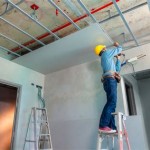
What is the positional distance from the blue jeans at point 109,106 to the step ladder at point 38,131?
1.77 m

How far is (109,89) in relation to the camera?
2.54m

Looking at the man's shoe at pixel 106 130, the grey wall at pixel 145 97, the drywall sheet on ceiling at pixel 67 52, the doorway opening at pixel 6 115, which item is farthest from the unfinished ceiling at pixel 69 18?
the man's shoe at pixel 106 130

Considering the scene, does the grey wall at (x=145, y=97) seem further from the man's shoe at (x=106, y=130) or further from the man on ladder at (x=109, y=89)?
the man's shoe at (x=106, y=130)

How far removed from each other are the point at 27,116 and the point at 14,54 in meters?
1.57

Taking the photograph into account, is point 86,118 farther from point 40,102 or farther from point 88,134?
point 40,102

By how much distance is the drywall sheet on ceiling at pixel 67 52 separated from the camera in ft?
9.43

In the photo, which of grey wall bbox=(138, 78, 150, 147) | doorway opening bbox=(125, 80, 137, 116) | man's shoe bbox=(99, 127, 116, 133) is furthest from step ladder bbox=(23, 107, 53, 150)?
grey wall bbox=(138, 78, 150, 147)

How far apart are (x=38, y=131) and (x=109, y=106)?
2254 mm

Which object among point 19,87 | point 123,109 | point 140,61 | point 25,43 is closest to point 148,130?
point 123,109

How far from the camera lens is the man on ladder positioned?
92.1 inches

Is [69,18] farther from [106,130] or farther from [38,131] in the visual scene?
[38,131]

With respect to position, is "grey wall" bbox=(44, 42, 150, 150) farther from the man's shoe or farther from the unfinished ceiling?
the man's shoe

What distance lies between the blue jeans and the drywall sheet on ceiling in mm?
847

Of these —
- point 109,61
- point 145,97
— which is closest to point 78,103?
point 109,61
